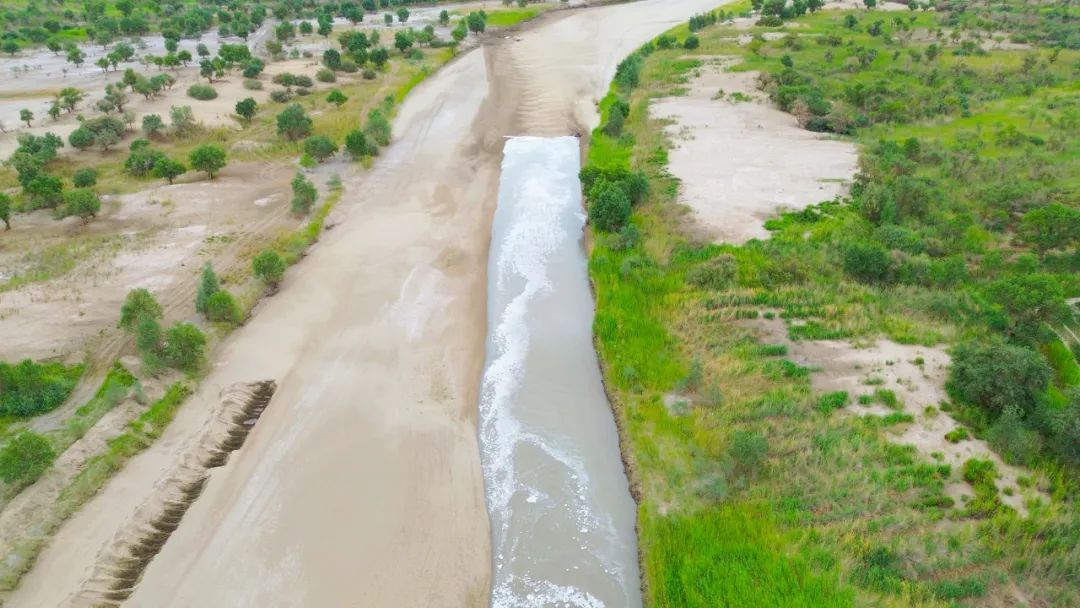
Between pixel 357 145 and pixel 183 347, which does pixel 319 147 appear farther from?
pixel 183 347

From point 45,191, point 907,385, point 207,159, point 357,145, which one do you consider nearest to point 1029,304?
point 907,385

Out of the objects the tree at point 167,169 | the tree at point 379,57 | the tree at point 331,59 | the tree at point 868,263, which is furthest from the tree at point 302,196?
the tree at point 379,57

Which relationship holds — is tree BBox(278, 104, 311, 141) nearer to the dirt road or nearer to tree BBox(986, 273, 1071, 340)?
the dirt road

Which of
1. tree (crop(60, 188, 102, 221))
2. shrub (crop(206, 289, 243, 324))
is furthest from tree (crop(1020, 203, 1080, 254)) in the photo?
tree (crop(60, 188, 102, 221))

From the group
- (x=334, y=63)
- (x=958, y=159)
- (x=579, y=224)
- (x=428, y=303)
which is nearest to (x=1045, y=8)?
(x=958, y=159)

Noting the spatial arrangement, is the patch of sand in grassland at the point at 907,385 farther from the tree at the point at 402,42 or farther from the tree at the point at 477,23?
the tree at the point at 477,23

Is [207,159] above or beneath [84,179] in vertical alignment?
above
